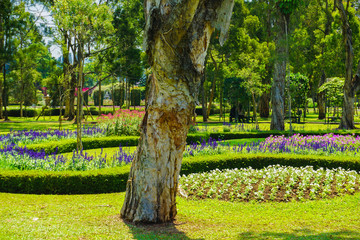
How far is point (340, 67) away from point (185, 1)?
31146mm

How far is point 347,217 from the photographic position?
517 cm

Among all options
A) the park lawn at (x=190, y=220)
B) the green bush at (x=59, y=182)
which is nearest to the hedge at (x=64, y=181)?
the green bush at (x=59, y=182)

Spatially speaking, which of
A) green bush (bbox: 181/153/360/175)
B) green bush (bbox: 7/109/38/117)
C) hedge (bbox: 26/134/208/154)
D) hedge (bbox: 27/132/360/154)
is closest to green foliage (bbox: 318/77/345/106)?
hedge (bbox: 27/132/360/154)

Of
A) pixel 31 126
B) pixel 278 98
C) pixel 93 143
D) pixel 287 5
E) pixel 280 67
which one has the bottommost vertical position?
pixel 93 143

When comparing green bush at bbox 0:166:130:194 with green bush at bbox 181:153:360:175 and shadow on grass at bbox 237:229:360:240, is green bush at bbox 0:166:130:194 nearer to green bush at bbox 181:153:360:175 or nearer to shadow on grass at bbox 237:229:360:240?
green bush at bbox 181:153:360:175

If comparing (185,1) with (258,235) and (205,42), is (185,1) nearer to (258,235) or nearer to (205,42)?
(205,42)

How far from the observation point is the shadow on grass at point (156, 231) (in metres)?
3.99

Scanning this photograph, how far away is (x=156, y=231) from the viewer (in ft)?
14.1

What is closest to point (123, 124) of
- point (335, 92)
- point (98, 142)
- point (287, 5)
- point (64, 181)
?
point (98, 142)

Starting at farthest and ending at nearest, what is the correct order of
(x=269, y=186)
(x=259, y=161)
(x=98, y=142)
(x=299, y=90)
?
(x=299, y=90)
(x=98, y=142)
(x=259, y=161)
(x=269, y=186)

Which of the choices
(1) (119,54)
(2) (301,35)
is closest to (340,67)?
(2) (301,35)

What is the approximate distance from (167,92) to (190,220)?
1975mm

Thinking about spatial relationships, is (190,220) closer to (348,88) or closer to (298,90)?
(348,88)

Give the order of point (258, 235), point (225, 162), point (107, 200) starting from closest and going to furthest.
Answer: point (258, 235) → point (107, 200) → point (225, 162)
